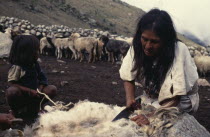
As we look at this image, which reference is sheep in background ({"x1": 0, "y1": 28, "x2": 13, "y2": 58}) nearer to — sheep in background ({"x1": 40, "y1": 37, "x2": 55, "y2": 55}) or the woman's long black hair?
sheep in background ({"x1": 40, "y1": 37, "x2": 55, "y2": 55})

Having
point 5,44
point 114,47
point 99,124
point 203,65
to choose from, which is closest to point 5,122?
point 99,124

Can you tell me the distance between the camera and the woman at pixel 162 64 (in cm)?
252

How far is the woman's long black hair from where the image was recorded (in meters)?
2.61

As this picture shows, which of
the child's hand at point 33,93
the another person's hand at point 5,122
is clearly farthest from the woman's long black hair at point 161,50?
the child's hand at point 33,93

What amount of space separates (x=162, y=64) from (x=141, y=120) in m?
0.64

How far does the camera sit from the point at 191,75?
262 cm

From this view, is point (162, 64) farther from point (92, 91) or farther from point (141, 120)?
point (92, 91)

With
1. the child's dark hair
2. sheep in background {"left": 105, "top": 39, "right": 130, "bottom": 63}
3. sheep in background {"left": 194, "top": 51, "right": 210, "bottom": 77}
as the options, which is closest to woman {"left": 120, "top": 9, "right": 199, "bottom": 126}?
the child's dark hair

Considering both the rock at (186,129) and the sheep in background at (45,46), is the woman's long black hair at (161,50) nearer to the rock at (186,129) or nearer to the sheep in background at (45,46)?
the rock at (186,129)

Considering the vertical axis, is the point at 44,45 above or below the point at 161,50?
below

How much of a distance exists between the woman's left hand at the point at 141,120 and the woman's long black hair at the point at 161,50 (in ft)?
1.67

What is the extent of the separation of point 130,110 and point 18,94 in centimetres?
181

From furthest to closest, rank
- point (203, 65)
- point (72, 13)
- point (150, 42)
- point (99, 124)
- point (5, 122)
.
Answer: point (72, 13) < point (203, 65) < point (150, 42) < point (5, 122) < point (99, 124)

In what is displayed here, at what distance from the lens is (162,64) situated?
2633mm
